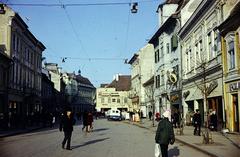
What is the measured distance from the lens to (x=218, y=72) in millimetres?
28375

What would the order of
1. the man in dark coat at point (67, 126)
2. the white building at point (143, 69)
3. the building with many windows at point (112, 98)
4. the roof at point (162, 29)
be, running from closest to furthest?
1. the man in dark coat at point (67, 126)
2. the roof at point (162, 29)
3. the white building at point (143, 69)
4. the building with many windows at point (112, 98)

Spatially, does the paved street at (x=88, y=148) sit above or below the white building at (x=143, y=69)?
below

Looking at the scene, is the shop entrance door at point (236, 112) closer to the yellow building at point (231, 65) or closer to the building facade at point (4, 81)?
the yellow building at point (231, 65)

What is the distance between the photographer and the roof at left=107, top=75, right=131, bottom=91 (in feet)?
400

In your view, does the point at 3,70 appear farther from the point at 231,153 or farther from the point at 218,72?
the point at 231,153

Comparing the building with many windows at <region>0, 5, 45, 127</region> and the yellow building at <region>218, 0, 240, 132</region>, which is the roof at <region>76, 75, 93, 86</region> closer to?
the building with many windows at <region>0, 5, 45, 127</region>

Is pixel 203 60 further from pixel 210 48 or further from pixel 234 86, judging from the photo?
pixel 210 48

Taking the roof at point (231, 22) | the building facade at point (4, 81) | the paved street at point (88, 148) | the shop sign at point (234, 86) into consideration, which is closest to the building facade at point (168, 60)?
the shop sign at point (234, 86)

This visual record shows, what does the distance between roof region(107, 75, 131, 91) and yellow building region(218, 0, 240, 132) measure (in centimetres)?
9439

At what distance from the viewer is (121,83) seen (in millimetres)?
125062

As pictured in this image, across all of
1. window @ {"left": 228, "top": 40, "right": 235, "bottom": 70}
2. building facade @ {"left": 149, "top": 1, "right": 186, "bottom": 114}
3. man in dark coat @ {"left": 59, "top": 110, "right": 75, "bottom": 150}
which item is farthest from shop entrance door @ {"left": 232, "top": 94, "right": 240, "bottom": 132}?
building facade @ {"left": 149, "top": 1, "right": 186, "bottom": 114}

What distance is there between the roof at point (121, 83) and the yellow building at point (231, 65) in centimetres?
9439

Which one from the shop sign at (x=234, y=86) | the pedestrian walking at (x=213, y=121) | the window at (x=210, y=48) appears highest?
the window at (x=210, y=48)

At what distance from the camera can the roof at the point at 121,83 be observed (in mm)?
122062
